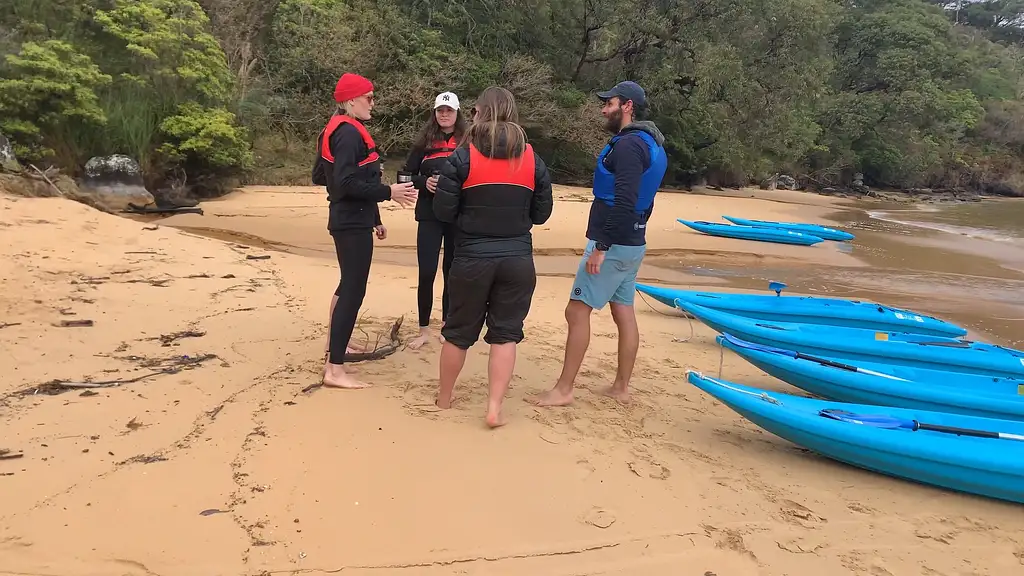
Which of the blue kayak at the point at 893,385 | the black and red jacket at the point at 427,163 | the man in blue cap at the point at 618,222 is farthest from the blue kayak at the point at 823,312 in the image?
the black and red jacket at the point at 427,163

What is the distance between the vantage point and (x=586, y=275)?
3.85 meters

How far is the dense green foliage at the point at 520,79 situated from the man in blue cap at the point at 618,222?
11277 millimetres

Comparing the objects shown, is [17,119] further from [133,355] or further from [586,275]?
[586,275]

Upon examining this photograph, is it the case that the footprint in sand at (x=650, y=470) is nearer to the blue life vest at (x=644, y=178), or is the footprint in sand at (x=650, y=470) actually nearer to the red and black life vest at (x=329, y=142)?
the blue life vest at (x=644, y=178)

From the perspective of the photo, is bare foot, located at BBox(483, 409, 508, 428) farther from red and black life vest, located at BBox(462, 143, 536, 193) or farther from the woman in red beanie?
red and black life vest, located at BBox(462, 143, 536, 193)

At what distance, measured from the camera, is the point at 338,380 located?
148 inches

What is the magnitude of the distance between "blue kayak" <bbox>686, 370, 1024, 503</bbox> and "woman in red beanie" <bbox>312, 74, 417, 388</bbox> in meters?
2.00

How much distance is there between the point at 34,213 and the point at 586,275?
7197mm

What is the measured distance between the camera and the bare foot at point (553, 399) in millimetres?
3842

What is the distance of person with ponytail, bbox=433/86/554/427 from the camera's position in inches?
126

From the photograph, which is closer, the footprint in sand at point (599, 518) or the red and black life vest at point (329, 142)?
the footprint in sand at point (599, 518)

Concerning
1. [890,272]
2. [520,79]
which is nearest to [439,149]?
[890,272]

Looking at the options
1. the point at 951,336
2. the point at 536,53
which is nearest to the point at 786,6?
the point at 536,53

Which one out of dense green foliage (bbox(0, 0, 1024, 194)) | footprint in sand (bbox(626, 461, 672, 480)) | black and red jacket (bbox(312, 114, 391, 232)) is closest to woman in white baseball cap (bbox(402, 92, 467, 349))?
black and red jacket (bbox(312, 114, 391, 232))
